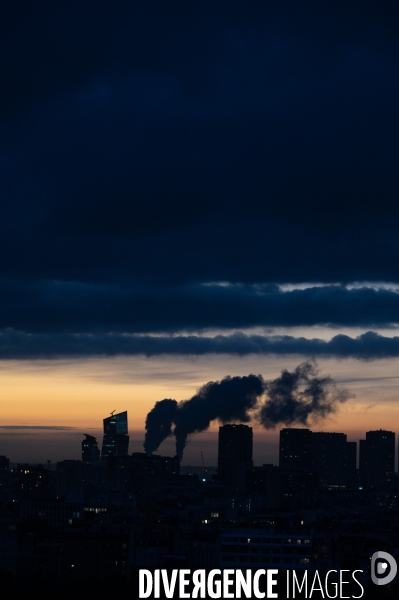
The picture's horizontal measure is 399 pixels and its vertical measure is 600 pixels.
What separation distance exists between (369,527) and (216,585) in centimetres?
6338

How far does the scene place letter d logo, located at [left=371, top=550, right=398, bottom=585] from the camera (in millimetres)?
129000

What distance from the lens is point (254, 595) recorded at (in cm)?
11612

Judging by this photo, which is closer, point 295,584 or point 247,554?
point 295,584

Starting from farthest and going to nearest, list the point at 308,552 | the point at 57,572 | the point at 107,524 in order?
the point at 107,524
the point at 57,572
the point at 308,552

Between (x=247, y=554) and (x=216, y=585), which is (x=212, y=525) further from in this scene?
(x=216, y=585)

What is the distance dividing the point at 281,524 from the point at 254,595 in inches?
2246

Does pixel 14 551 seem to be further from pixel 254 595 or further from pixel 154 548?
pixel 254 595

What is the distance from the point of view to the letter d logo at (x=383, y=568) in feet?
423

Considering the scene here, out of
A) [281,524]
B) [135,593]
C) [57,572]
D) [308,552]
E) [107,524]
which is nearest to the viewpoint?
[135,593]

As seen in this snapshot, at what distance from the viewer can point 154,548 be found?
153 metres

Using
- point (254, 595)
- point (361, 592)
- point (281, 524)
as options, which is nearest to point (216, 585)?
point (254, 595)

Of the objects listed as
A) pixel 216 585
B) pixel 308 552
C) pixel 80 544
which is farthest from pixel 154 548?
pixel 216 585

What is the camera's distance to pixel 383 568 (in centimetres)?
13038

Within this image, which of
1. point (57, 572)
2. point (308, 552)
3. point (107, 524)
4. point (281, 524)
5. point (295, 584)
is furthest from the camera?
point (107, 524)
